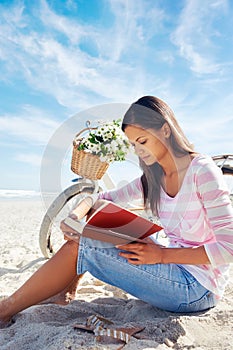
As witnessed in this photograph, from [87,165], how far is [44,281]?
55.4 inches

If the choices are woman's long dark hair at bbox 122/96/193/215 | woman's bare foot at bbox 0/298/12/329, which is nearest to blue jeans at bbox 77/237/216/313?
Result: woman's bare foot at bbox 0/298/12/329

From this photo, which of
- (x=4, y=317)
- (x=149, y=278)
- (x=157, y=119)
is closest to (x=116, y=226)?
(x=149, y=278)

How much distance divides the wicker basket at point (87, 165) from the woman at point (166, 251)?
1141 mm

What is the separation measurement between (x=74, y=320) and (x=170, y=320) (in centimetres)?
45

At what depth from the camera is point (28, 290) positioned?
173cm

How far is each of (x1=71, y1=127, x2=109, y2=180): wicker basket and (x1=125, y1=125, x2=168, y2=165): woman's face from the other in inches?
45.8

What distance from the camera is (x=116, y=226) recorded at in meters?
1.59

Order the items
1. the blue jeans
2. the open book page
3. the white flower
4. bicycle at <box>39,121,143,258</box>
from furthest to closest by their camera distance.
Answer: bicycle at <box>39,121,143,258</box>, the white flower, the blue jeans, the open book page

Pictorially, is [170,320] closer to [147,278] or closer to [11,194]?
[147,278]

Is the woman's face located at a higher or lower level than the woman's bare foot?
higher

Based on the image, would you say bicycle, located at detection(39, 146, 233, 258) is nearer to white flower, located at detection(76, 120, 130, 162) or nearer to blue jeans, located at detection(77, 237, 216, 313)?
white flower, located at detection(76, 120, 130, 162)

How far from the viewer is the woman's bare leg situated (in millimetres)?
1712

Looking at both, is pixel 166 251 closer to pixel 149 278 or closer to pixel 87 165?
pixel 149 278

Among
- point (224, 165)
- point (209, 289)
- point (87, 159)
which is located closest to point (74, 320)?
point (209, 289)
